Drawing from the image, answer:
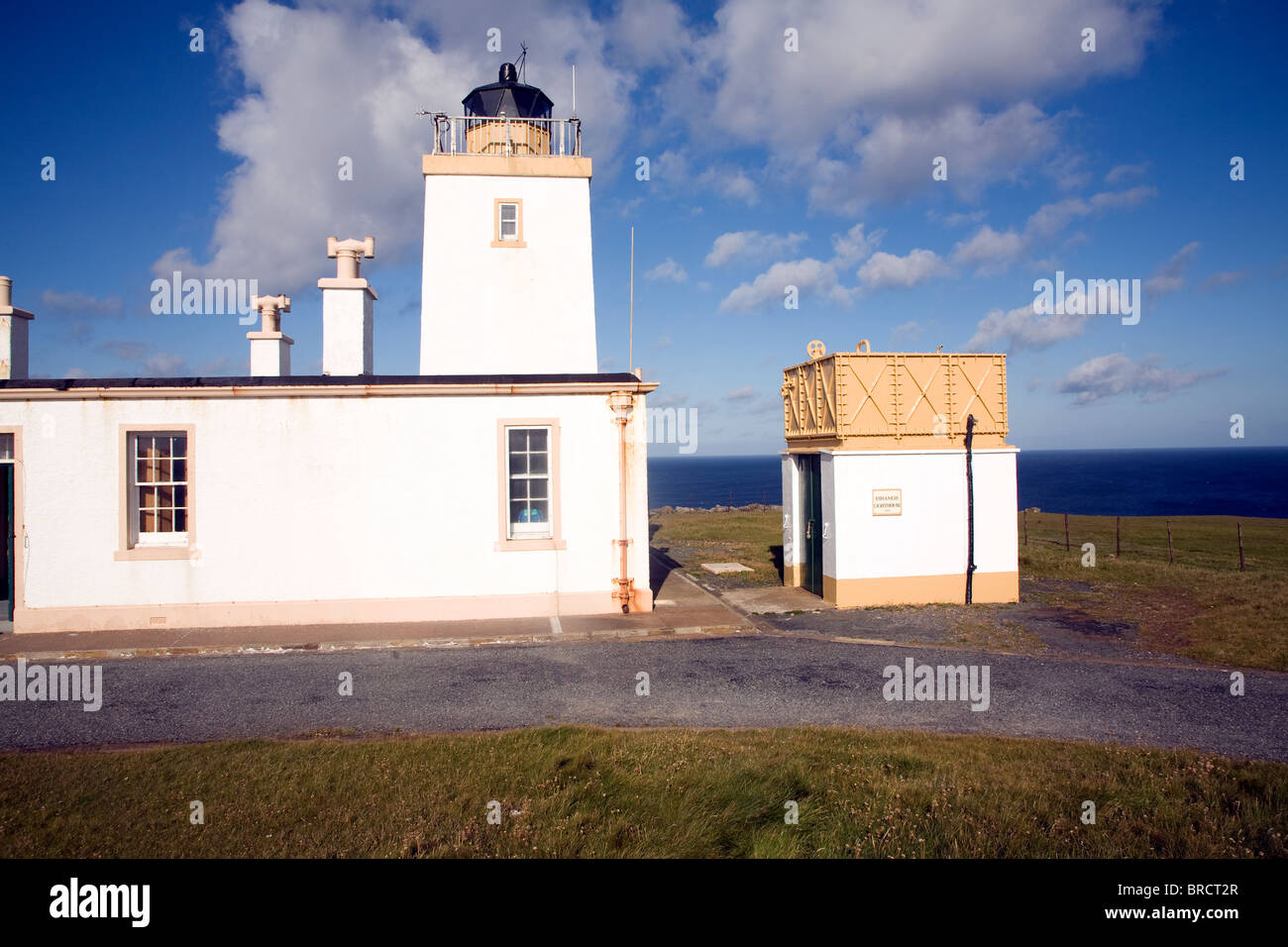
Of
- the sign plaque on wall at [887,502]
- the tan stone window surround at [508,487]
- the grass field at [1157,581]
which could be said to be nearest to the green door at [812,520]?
the sign plaque on wall at [887,502]

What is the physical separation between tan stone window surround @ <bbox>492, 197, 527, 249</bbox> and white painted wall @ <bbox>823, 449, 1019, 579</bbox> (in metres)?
8.06

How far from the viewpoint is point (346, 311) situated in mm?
13641

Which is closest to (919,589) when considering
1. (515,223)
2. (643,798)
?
(643,798)

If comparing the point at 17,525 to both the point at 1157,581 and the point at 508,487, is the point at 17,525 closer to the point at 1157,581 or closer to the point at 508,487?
the point at 508,487

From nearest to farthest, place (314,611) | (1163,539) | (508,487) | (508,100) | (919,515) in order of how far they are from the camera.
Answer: (314,611) < (508,487) < (919,515) < (508,100) < (1163,539)

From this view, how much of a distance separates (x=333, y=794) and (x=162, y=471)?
8.32 metres

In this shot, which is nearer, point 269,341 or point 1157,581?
point 269,341

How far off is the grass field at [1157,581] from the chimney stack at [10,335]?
44.0 feet

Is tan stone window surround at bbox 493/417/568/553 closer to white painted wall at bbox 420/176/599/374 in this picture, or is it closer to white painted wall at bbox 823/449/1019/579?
white painted wall at bbox 420/176/599/374

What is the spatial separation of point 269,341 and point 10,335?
3980 millimetres

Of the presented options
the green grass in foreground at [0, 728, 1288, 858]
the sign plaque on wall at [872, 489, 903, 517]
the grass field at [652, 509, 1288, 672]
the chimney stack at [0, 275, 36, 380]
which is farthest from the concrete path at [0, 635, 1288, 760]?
the chimney stack at [0, 275, 36, 380]

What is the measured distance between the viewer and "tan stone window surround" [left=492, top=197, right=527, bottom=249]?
51.2ft

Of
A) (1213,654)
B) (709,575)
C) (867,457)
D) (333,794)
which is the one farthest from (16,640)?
(1213,654)

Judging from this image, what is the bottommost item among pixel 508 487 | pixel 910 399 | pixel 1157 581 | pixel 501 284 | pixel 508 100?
pixel 1157 581
